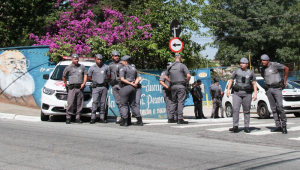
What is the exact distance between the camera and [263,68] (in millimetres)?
10305

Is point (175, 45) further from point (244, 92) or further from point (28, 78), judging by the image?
point (28, 78)

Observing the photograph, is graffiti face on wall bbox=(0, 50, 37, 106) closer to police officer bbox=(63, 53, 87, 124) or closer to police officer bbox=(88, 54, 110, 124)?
police officer bbox=(63, 53, 87, 124)

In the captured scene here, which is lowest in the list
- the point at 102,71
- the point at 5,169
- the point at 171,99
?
the point at 5,169

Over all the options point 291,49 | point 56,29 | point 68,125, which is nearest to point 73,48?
point 56,29

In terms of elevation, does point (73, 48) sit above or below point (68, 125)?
above

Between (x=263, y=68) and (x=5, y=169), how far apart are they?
6574mm

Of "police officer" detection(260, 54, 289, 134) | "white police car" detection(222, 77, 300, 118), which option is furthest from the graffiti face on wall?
"police officer" detection(260, 54, 289, 134)

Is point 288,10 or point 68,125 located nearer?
point 68,125

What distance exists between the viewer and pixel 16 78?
16484mm

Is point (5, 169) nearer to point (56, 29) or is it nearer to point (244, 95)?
point (244, 95)

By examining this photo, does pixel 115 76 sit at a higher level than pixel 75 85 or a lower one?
higher

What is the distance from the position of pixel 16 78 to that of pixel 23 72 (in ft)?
1.26

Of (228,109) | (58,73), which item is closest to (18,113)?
(58,73)

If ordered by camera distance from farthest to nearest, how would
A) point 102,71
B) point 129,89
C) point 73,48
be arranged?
1. point 73,48
2. point 102,71
3. point 129,89
